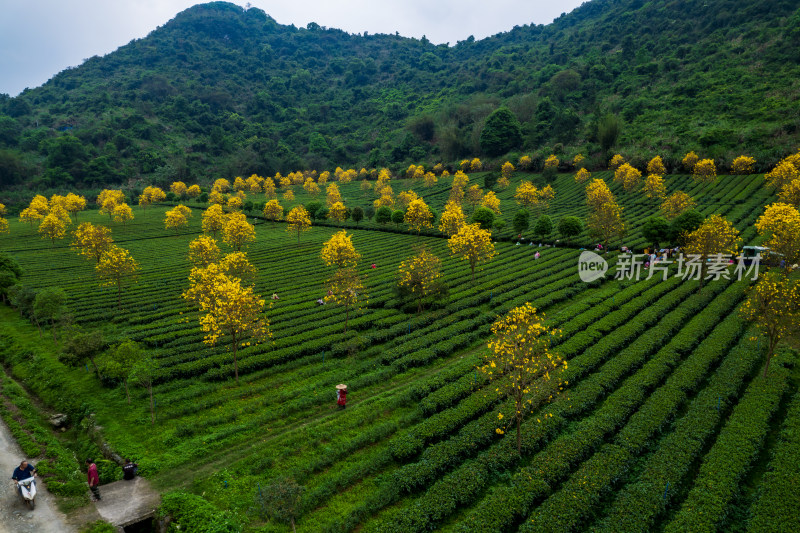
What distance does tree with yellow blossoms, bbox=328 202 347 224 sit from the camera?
80.4 m

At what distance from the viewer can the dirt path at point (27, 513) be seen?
15500 mm

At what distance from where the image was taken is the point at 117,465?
64.5 feet

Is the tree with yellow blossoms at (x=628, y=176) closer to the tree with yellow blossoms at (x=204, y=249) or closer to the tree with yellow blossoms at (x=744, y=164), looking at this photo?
the tree with yellow blossoms at (x=744, y=164)

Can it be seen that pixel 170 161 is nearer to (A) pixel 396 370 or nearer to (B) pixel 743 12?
(A) pixel 396 370

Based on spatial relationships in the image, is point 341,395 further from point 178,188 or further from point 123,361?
point 178,188

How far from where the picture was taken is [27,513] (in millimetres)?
16188

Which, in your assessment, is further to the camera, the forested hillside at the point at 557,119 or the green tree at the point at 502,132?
the green tree at the point at 502,132

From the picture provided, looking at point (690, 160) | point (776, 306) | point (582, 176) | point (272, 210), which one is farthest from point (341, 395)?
point (690, 160)

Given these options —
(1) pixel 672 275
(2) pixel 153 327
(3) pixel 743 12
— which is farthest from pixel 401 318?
(3) pixel 743 12

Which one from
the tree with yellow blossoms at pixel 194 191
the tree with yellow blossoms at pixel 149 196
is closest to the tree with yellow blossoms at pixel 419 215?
the tree with yellow blossoms at pixel 149 196

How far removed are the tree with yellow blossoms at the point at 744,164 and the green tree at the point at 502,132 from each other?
231ft

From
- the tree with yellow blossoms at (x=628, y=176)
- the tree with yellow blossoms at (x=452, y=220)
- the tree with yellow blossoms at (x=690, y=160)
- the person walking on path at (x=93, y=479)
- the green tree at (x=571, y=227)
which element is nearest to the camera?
the person walking on path at (x=93, y=479)

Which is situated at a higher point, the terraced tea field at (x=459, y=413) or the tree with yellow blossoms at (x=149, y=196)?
the tree with yellow blossoms at (x=149, y=196)

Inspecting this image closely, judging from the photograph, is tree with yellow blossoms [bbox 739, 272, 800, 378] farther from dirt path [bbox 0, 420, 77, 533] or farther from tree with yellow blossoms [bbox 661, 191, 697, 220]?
tree with yellow blossoms [bbox 661, 191, 697, 220]
